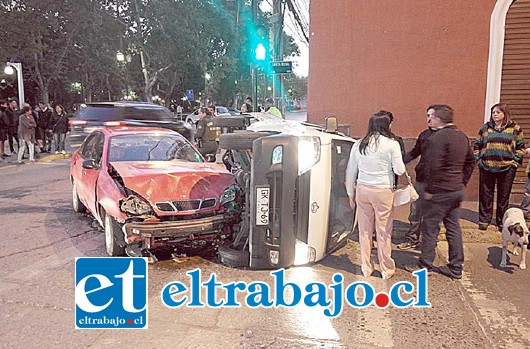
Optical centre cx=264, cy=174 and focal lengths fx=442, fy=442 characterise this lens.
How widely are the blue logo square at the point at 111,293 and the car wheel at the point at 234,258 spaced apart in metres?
0.88

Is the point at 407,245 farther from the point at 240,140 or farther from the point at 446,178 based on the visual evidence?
the point at 240,140

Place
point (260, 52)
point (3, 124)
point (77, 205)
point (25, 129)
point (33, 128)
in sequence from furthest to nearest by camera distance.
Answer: point (3, 124) → point (33, 128) → point (25, 129) → point (260, 52) → point (77, 205)

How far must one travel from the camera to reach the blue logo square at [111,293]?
12.4ft

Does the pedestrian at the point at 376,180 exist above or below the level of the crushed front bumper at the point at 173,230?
above

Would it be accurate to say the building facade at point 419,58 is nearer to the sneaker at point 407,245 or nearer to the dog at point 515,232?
the sneaker at point 407,245

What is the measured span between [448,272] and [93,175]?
4.60 meters

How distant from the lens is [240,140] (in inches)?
197

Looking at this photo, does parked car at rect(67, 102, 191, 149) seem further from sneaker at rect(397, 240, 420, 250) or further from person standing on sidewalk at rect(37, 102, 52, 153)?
sneaker at rect(397, 240, 420, 250)

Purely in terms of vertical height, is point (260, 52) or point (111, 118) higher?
point (260, 52)

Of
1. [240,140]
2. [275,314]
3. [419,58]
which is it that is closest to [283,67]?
[419,58]

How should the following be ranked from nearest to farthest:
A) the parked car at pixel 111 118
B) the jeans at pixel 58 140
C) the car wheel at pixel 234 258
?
the car wheel at pixel 234 258
the parked car at pixel 111 118
the jeans at pixel 58 140

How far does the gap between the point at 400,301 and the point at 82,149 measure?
18.6ft

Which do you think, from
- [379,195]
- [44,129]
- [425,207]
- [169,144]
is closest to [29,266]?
[169,144]

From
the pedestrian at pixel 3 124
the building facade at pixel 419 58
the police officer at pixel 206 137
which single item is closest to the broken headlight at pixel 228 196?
the building facade at pixel 419 58
